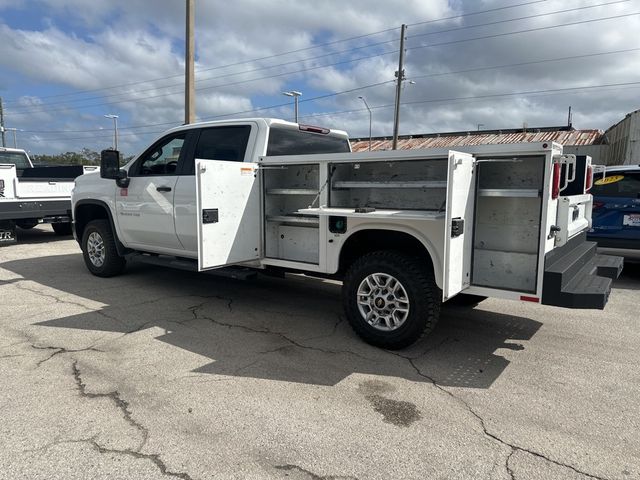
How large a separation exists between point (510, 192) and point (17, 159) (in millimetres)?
14222

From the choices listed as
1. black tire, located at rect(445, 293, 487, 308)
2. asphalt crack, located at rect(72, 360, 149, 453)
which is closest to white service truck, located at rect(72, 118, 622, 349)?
black tire, located at rect(445, 293, 487, 308)

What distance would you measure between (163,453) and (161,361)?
57.0 inches

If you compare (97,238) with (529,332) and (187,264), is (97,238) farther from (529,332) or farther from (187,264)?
(529,332)

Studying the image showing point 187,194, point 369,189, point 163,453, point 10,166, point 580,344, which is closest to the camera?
point 163,453

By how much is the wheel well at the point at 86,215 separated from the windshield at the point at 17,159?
7.28 m

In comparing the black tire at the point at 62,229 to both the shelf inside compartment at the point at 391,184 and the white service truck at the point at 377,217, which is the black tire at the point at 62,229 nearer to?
the white service truck at the point at 377,217

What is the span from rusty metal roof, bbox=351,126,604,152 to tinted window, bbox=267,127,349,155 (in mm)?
19295

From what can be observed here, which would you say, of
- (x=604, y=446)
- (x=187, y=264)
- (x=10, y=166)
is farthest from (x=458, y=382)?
(x=10, y=166)

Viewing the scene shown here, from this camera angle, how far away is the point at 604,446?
2.93 metres

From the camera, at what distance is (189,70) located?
43.3 feet

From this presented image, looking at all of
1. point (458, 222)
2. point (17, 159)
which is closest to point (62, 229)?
point (17, 159)

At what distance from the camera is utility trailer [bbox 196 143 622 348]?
12.4 feet

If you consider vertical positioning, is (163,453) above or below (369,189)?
below

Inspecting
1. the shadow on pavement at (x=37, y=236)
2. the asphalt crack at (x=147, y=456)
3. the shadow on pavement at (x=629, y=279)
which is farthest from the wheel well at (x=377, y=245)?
the shadow on pavement at (x=37, y=236)
